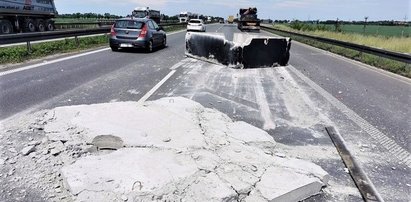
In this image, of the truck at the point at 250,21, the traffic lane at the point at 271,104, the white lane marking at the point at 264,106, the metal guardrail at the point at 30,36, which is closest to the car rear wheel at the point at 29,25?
the metal guardrail at the point at 30,36

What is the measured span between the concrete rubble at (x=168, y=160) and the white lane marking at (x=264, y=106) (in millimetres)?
700

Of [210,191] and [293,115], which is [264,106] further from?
[210,191]

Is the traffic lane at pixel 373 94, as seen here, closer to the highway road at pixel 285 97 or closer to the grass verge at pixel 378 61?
the highway road at pixel 285 97

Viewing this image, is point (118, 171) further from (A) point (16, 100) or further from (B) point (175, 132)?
(A) point (16, 100)

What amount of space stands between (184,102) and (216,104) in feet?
3.17

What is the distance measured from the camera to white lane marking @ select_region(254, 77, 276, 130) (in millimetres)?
5905

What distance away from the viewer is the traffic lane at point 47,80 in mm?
6770

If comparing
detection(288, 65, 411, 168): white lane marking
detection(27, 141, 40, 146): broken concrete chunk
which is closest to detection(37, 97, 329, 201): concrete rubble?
detection(27, 141, 40, 146): broken concrete chunk

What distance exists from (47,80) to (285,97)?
5.76 meters

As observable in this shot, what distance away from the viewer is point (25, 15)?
27969 mm

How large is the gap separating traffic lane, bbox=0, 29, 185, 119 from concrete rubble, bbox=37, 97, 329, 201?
6.10 ft

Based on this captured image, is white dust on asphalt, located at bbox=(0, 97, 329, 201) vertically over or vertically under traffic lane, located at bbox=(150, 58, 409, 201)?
over

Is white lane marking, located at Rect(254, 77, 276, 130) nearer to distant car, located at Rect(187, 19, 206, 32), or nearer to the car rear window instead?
the car rear window

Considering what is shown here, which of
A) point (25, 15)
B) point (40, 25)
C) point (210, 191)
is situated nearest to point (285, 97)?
point (210, 191)
